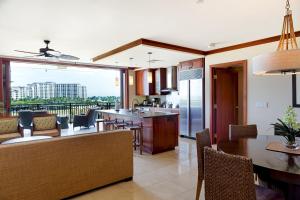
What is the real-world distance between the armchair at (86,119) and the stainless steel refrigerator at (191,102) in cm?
329

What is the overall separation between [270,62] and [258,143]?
3.29 feet

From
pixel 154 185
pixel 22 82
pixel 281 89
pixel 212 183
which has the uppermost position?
pixel 22 82

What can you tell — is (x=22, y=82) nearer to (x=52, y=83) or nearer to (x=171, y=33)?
(x=52, y=83)

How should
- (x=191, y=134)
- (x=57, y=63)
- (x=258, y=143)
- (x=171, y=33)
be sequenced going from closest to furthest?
(x=258, y=143)
(x=171, y=33)
(x=191, y=134)
(x=57, y=63)

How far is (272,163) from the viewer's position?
1.68 m

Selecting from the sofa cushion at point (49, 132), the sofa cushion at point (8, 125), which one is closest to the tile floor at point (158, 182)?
the sofa cushion at point (49, 132)

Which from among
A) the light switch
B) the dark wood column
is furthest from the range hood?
the dark wood column

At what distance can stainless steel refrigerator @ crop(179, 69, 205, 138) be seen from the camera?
18.7 feet

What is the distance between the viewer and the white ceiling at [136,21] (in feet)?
8.64

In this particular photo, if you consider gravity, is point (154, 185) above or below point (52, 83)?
below

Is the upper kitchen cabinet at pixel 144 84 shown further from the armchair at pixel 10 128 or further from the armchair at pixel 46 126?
the armchair at pixel 10 128

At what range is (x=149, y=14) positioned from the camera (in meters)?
2.92

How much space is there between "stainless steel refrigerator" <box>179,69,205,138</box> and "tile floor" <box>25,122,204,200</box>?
166cm

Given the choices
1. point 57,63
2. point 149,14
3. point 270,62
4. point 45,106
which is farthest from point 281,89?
point 45,106
